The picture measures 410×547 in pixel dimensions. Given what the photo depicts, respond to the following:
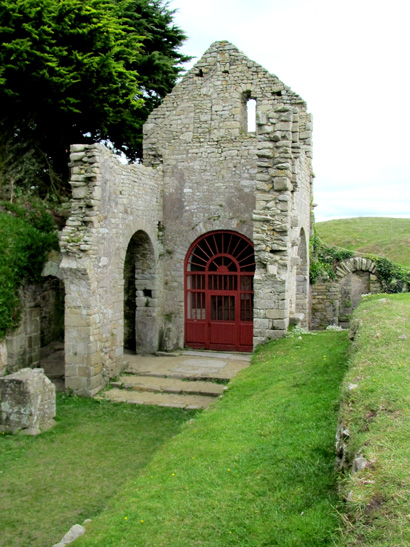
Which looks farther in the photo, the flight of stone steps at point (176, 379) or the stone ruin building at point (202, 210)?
the stone ruin building at point (202, 210)

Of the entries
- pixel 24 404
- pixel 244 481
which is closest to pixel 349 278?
pixel 24 404

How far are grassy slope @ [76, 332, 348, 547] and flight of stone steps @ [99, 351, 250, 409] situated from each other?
284 centimetres

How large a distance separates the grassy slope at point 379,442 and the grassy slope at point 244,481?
0.49m

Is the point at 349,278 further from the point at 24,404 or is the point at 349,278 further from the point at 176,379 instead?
the point at 24,404

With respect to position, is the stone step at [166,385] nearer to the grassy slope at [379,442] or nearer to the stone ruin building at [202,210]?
the stone ruin building at [202,210]

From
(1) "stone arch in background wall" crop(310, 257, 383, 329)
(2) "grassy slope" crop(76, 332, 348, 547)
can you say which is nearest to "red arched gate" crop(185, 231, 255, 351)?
(1) "stone arch in background wall" crop(310, 257, 383, 329)

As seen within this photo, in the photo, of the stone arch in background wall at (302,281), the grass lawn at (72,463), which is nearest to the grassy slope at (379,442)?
the grass lawn at (72,463)

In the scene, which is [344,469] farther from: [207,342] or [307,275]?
[307,275]

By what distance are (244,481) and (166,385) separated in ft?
20.5

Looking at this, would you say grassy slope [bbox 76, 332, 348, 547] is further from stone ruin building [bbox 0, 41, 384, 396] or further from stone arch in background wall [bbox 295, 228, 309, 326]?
stone arch in background wall [bbox 295, 228, 309, 326]

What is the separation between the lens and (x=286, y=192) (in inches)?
418

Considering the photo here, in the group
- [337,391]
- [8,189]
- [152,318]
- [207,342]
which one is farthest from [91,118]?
[337,391]

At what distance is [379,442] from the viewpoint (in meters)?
3.70

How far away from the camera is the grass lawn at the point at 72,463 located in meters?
5.97
